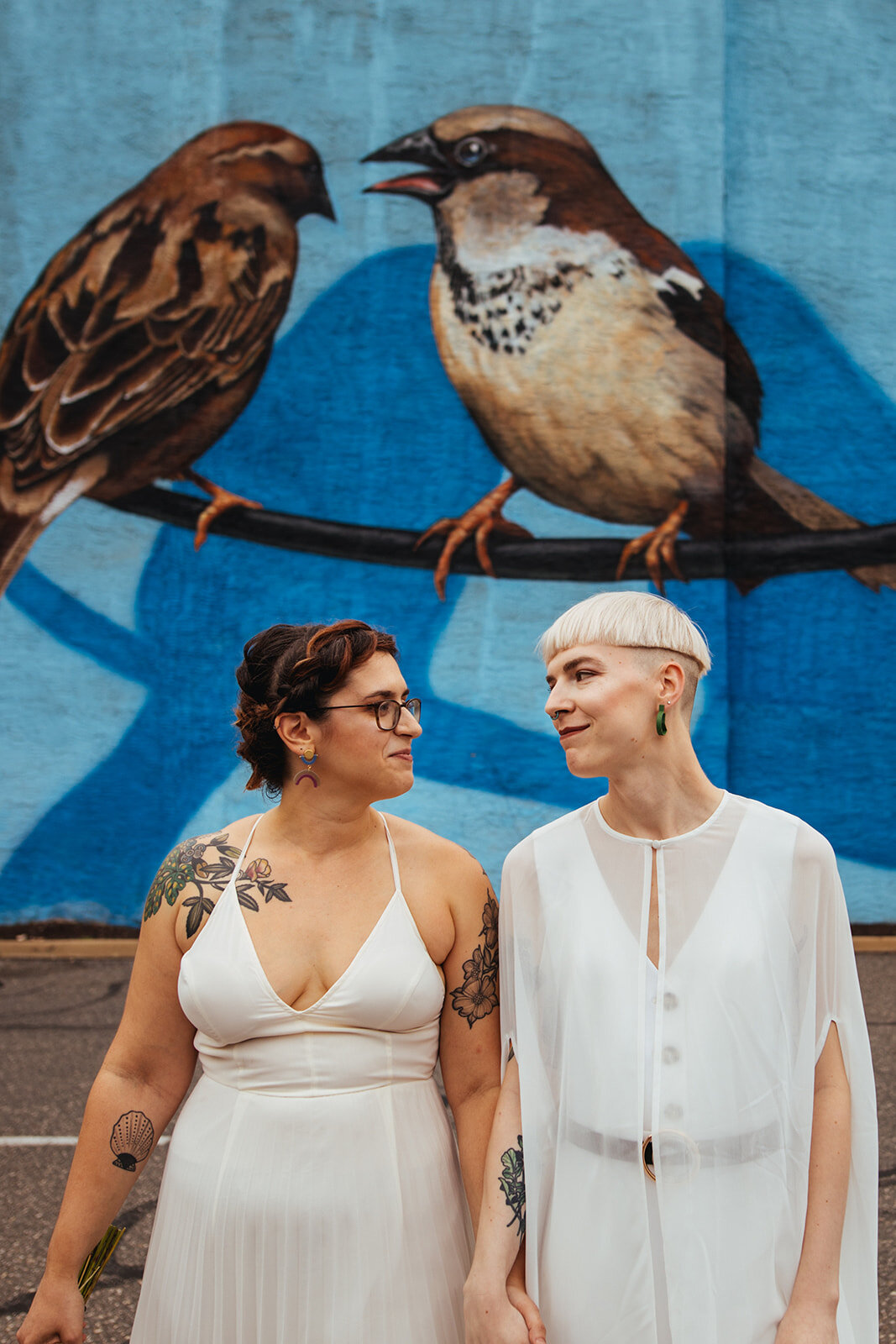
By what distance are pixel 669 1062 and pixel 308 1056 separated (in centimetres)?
59

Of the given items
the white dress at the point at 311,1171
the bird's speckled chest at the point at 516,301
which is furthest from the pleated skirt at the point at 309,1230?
the bird's speckled chest at the point at 516,301

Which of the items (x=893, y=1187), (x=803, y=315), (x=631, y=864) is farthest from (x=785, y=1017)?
(x=803, y=315)

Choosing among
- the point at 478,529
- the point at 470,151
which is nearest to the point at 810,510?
the point at 478,529

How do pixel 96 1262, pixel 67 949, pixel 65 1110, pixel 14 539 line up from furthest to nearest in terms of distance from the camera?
pixel 14 539, pixel 67 949, pixel 65 1110, pixel 96 1262

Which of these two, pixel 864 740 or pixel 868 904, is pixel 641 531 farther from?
pixel 868 904

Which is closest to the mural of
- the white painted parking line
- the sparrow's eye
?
the sparrow's eye

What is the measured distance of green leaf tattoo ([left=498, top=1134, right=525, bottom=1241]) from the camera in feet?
5.62

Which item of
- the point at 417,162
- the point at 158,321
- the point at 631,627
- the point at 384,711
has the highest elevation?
the point at 417,162

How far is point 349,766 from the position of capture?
6.34 ft

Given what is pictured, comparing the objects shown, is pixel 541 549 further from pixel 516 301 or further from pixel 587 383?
pixel 516 301

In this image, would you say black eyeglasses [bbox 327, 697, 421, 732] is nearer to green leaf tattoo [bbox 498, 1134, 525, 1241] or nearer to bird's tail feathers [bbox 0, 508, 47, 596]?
green leaf tattoo [bbox 498, 1134, 525, 1241]

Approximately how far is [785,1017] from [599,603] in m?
0.71

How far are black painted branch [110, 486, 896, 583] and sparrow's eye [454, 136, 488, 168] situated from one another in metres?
2.72

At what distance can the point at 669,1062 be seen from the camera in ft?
5.35
